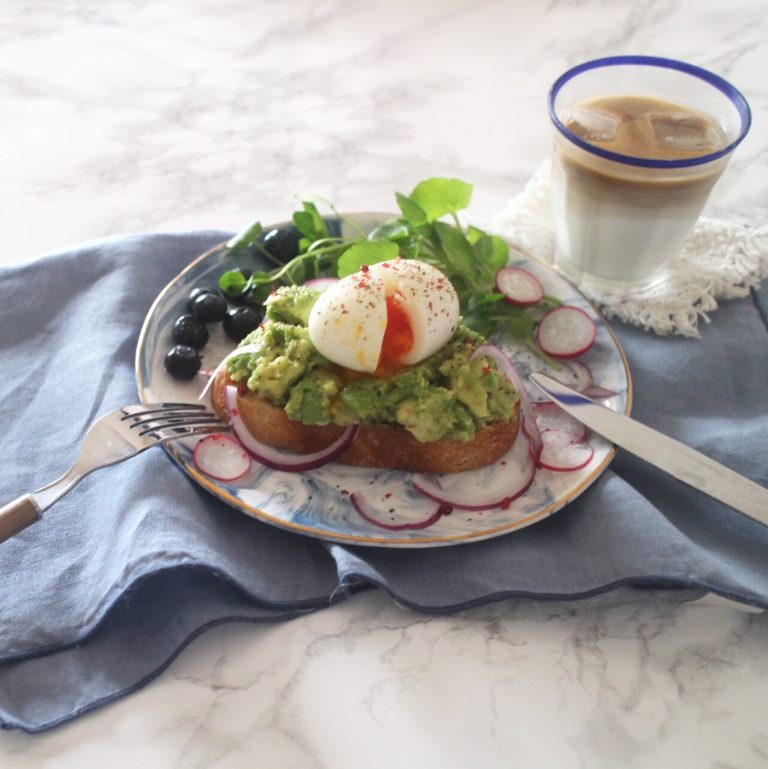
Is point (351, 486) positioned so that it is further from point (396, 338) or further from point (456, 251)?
point (456, 251)

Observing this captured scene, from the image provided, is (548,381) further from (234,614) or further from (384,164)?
(384,164)

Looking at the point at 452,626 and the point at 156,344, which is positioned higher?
the point at 156,344

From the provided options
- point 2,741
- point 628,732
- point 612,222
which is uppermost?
point 612,222

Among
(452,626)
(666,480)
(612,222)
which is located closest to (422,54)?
(612,222)

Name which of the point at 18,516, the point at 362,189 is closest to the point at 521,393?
the point at 18,516

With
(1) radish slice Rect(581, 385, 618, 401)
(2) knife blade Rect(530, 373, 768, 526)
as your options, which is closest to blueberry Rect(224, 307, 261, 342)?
(2) knife blade Rect(530, 373, 768, 526)

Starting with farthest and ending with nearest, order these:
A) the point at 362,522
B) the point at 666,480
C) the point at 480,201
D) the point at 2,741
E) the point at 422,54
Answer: the point at 422,54 < the point at 480,201 < the point at 666,480 < the point at 362,522 < the point at 2,741
